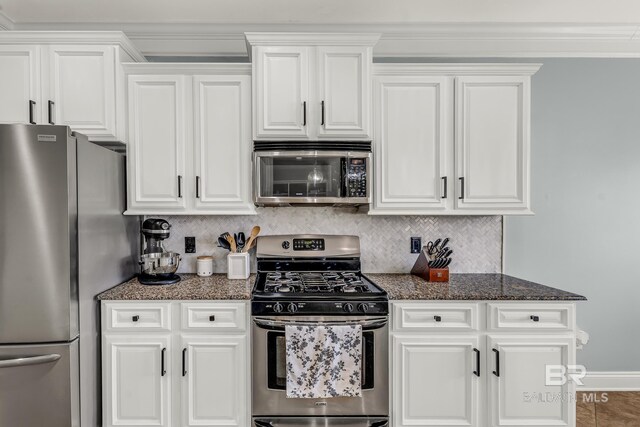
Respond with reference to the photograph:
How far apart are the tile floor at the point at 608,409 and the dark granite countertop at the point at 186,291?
2.46 m

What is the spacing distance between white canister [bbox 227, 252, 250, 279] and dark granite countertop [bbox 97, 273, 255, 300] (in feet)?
0.24

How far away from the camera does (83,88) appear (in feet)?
6.99

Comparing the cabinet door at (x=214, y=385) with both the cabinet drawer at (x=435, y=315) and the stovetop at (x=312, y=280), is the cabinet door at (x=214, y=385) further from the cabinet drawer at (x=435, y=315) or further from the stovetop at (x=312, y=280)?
the cabinet drawer at (x=435, y=315)

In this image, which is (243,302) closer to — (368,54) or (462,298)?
(462,298)

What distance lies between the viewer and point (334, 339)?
6.07 ft

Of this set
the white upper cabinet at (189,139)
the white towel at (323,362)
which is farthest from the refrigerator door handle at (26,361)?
the white towel at (323,362)

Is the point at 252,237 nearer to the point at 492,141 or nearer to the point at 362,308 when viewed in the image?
the point at 362,308

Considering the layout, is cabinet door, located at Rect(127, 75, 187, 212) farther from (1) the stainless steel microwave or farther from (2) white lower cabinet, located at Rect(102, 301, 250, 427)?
(2) white lower cabinet, located at Rect(102, 301, 250, 427)

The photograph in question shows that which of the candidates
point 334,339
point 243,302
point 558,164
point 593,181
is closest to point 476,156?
point 558,164

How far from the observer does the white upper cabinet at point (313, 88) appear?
2.17 meters

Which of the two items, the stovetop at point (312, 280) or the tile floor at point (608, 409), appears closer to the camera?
the stovetop at point (312, 280)

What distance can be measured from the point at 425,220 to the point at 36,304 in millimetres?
2370

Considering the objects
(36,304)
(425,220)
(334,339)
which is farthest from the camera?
(425,220)

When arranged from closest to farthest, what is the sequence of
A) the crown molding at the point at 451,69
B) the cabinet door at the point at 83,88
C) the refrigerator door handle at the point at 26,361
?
the refrigerator door handle at the point at 26,361 → the cabinet door at the point at 83,88 → the crown molding at the point at 451,69
